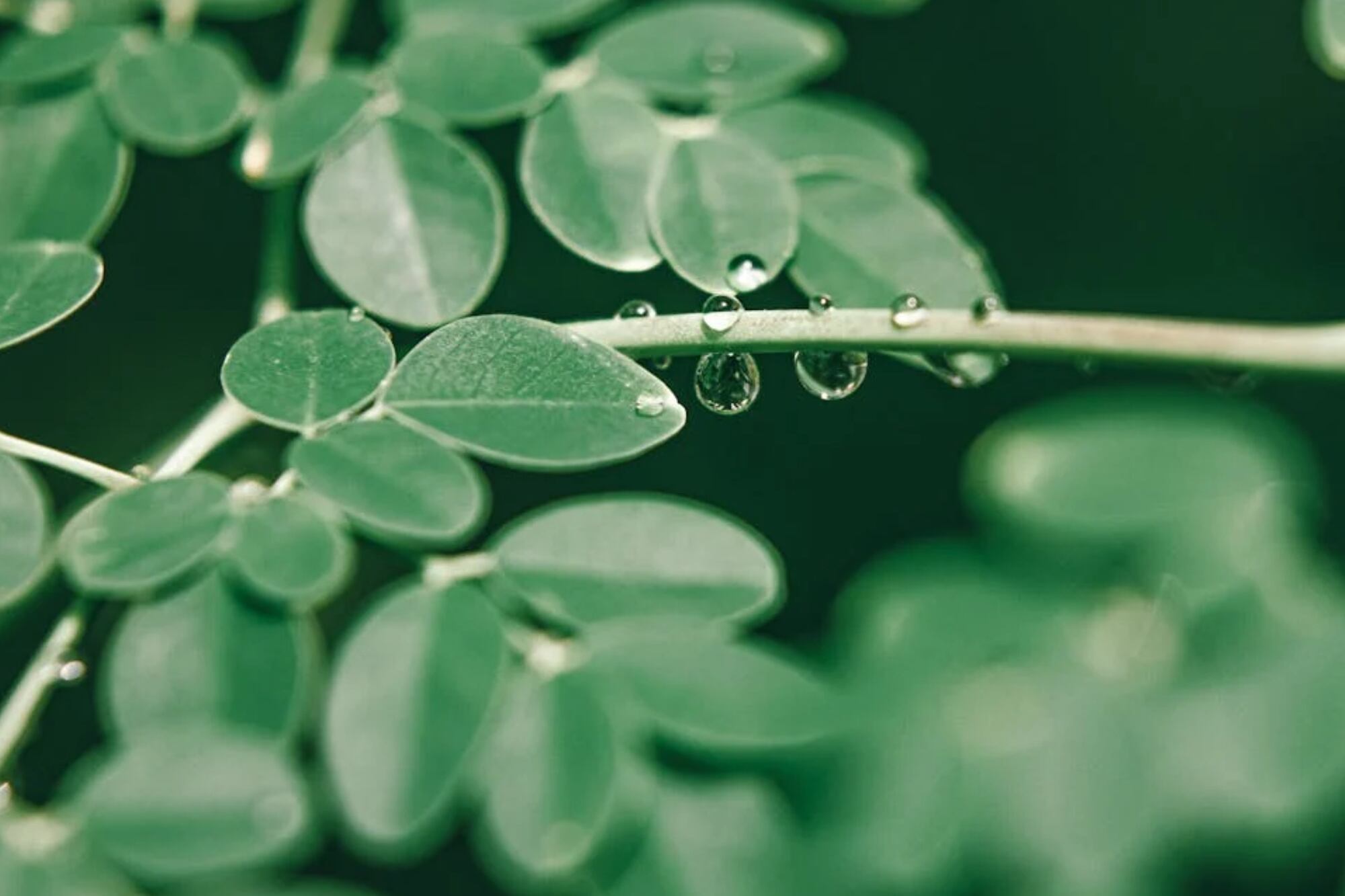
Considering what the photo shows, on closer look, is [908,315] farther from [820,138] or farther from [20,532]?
[20,532]

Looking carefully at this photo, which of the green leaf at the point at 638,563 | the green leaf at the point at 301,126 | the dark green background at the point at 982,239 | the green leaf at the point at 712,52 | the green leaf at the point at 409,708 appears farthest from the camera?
the dark green background at the point at 982,239

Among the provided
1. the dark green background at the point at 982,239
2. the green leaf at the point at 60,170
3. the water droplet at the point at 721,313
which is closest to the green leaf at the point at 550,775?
the water droplet at the point at 721,313

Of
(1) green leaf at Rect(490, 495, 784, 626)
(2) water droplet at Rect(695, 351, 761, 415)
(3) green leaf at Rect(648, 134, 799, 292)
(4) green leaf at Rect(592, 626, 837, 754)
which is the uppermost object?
(3) green leaf at Rect(648, 134, 799, 292)

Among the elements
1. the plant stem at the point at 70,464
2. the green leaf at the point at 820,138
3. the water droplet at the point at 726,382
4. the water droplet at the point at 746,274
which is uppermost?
the water droplet at the point at 746,274

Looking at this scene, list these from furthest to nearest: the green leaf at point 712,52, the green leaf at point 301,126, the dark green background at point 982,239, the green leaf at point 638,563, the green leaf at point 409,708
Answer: the dark green background at point 982,239
the green leaf at point 712,52
the green leaf at point 301,126
the green leaf at point 638,563
the green leaf at point 409,708

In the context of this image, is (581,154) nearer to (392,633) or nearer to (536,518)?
(536,518)

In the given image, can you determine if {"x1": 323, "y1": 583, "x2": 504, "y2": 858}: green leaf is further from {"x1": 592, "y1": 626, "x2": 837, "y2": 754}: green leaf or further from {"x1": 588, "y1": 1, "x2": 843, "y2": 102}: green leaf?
{"x1": 588, "y1": 1, "x2": 843, "y2": 102}: green leaf

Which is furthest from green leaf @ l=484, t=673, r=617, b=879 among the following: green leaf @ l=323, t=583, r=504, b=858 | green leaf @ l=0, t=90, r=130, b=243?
green leaf @ l=0, t=90, r=130, b=243

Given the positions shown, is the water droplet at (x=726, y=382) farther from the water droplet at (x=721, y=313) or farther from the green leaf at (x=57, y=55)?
the green leaf at (x=57, y=55)

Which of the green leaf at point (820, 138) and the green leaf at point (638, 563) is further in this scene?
the green leaf at point (820, 138)
